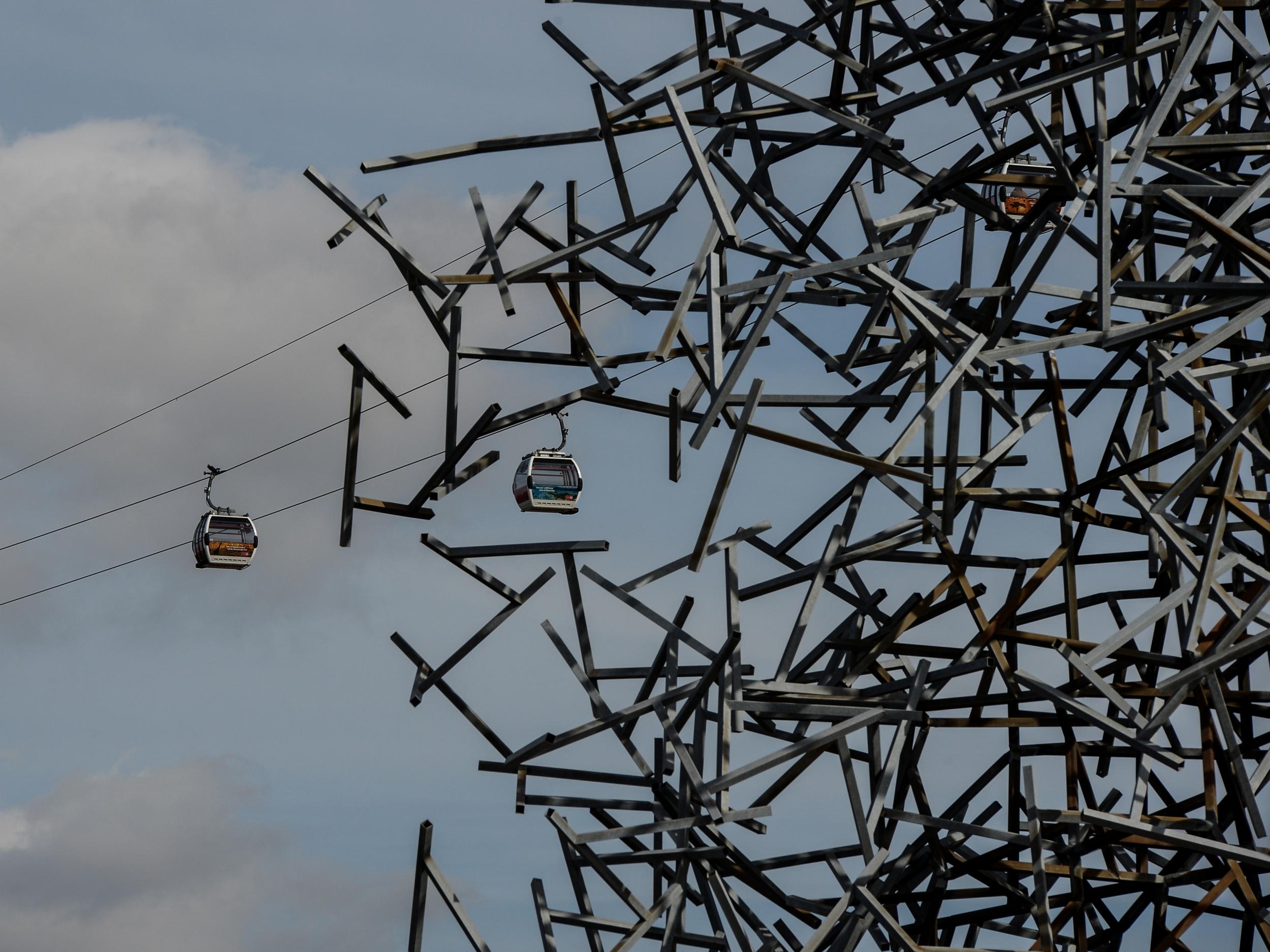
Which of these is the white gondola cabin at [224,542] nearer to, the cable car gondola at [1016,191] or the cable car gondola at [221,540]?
the cable car gondola at [221,540]

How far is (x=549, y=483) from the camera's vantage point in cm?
3531

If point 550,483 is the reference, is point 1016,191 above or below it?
above

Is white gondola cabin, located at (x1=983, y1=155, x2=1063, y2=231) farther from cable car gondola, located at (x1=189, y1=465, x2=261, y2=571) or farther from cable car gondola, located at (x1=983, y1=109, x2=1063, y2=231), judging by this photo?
cable car gondola, located at (x1=189, y1=465, x2=261, y2=571)

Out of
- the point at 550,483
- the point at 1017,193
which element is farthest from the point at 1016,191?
the point at 550,483

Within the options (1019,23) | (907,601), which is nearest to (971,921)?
(907,601)

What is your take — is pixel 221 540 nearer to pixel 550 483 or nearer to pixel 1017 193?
pixel 550 483

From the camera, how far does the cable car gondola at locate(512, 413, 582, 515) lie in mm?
35188

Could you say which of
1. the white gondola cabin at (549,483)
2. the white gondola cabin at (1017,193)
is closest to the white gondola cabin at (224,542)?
the white gondola cabin at (549,483)

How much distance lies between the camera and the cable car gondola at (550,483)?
3519 centimetres

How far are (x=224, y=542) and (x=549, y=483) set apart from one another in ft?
29.0

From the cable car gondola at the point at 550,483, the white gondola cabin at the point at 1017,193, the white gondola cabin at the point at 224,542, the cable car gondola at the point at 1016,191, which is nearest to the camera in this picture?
the cable car gondola at the point at 1016,191

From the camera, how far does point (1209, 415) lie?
12.9 meters

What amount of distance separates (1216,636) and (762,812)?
3473 millimetres

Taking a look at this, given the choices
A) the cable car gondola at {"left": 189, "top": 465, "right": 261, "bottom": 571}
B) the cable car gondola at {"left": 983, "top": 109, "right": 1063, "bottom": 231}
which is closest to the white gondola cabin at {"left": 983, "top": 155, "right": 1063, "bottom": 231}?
the cable car gondola at {"left": 983, "top": 109, "right": 1063, "bottom": 231}
